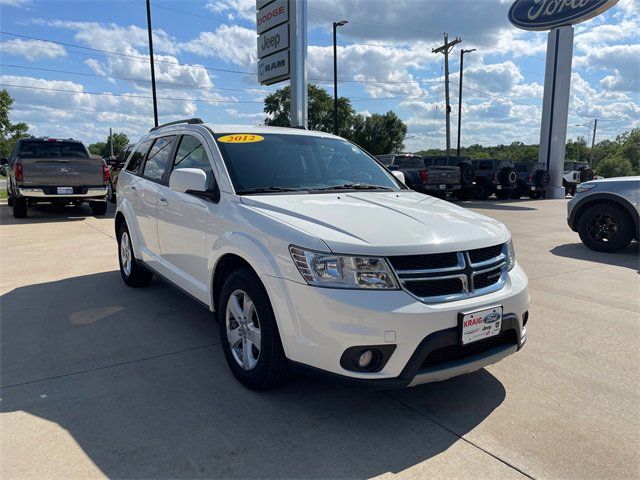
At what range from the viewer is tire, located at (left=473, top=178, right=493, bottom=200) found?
21359 millimetres

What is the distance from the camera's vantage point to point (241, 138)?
3926mm

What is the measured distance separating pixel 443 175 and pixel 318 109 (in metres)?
46.5

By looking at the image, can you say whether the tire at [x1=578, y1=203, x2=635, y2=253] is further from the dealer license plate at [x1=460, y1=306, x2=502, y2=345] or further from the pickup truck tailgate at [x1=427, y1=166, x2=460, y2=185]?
the pickup truck tailgate at [x1=427, y1=166, x2=460, y2=185]

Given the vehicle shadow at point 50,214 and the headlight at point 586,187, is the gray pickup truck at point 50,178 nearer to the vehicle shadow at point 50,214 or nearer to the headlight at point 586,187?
the vehicle shadow at point 50,214

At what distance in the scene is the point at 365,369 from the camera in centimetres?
258

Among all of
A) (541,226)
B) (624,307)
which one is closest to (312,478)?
(624,307)

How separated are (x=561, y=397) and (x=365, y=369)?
1.47 meters

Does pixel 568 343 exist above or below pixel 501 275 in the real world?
below

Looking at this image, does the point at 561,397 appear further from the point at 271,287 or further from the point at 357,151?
the point at 357,151

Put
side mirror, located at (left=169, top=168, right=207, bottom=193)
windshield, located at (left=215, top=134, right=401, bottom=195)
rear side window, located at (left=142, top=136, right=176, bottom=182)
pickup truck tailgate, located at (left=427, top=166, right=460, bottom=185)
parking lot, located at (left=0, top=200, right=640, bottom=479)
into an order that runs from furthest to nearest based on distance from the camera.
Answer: pickup truck tailgate, located at (left=427, top=166, right=460, bottom=185), rear side window, located at (left=142, top=136, right=176, bottom=182), windshield, located at (left=215, top=134, right=401, bottom=195), side mirror, located at (left=169, top=168, right=207, bottom=193), parking lot, located at (left=0, top=200, right=640, bottom=479)

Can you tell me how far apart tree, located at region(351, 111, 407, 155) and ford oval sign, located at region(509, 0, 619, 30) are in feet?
129

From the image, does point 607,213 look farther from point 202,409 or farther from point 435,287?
point 202,409

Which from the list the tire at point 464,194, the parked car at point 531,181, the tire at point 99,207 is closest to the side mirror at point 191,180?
the tire at point 99,207

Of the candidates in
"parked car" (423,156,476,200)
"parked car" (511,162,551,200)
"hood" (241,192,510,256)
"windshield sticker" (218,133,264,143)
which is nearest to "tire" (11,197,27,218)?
"windshield sticker" (218,133,264,143)
